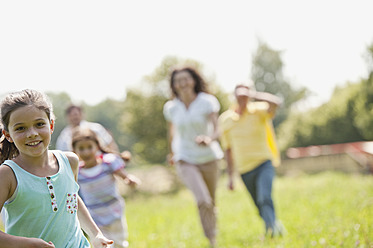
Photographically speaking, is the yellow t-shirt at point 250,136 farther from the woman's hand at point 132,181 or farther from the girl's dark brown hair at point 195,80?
the woman's hand at point 132,181

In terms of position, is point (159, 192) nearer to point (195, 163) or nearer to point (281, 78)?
point (195, 163)

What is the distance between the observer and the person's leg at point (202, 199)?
18.8 ft

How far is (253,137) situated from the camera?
21.3ft

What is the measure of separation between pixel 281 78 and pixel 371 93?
3234 centimetres

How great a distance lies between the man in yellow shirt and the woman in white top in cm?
46

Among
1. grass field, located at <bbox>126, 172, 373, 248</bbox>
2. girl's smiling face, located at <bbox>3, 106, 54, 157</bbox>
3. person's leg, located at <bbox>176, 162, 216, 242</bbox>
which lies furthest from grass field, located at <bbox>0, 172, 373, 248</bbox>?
girl's smiling face, located at <bbox>3, 106, 54, 157</bbox>

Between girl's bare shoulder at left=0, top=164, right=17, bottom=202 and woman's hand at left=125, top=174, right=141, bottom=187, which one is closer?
girl's bare shoulder at left=0, top=164, right=17, bottom=202

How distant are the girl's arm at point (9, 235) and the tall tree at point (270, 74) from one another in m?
48.8

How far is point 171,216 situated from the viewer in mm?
10336

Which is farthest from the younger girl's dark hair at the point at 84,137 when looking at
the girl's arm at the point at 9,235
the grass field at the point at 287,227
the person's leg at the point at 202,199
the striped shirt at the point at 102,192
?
the girl's arm at the point at 9,235

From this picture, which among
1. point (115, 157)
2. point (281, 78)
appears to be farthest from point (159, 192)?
point (281, 78)

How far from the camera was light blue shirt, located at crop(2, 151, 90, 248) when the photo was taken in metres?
2.55

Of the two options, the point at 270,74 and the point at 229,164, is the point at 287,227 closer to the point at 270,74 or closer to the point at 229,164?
the point at 229,164

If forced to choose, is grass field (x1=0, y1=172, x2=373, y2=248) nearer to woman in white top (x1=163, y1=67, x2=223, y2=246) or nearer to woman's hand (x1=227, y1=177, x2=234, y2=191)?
woman's hand (x1=227, y1=177, x2=234, y2=191)
